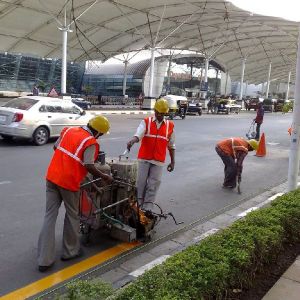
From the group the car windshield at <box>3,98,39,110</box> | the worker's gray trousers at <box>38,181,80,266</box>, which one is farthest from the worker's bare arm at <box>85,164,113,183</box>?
the car windshield at <box>3,98,39,110</box>

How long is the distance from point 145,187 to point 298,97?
289 cm

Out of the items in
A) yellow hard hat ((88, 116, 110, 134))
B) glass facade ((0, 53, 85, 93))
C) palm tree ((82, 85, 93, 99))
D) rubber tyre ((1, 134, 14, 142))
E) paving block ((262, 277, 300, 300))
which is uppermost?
glass facade ((0, 53, 85, 93))

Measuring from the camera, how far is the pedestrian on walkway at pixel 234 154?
28.0 ft

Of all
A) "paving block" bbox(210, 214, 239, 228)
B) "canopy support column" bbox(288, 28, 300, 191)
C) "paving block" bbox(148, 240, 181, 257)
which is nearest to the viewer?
"paving block" bbox(148, 240, 181, 257)

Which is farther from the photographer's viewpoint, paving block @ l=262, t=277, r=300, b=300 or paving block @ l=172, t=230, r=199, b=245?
paving block @ l=172, t=230, r=199, b=245

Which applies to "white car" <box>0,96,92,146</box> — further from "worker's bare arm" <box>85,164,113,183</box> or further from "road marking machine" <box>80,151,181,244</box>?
"worker's bare arm" <box>85,164,113,183</box>

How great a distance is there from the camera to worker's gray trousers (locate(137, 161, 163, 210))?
596 centimetres

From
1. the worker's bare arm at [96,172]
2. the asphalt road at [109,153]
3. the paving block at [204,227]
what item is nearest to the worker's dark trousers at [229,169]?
the asphalt road at [109,153]

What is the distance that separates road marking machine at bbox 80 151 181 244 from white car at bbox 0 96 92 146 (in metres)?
7.88

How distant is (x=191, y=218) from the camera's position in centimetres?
664

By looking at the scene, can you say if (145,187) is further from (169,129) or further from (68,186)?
(68,186)

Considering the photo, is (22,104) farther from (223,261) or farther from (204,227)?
(223,261)

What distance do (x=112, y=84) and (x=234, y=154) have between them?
52.8 meters

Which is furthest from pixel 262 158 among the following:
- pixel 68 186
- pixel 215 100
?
pixel 215 100
